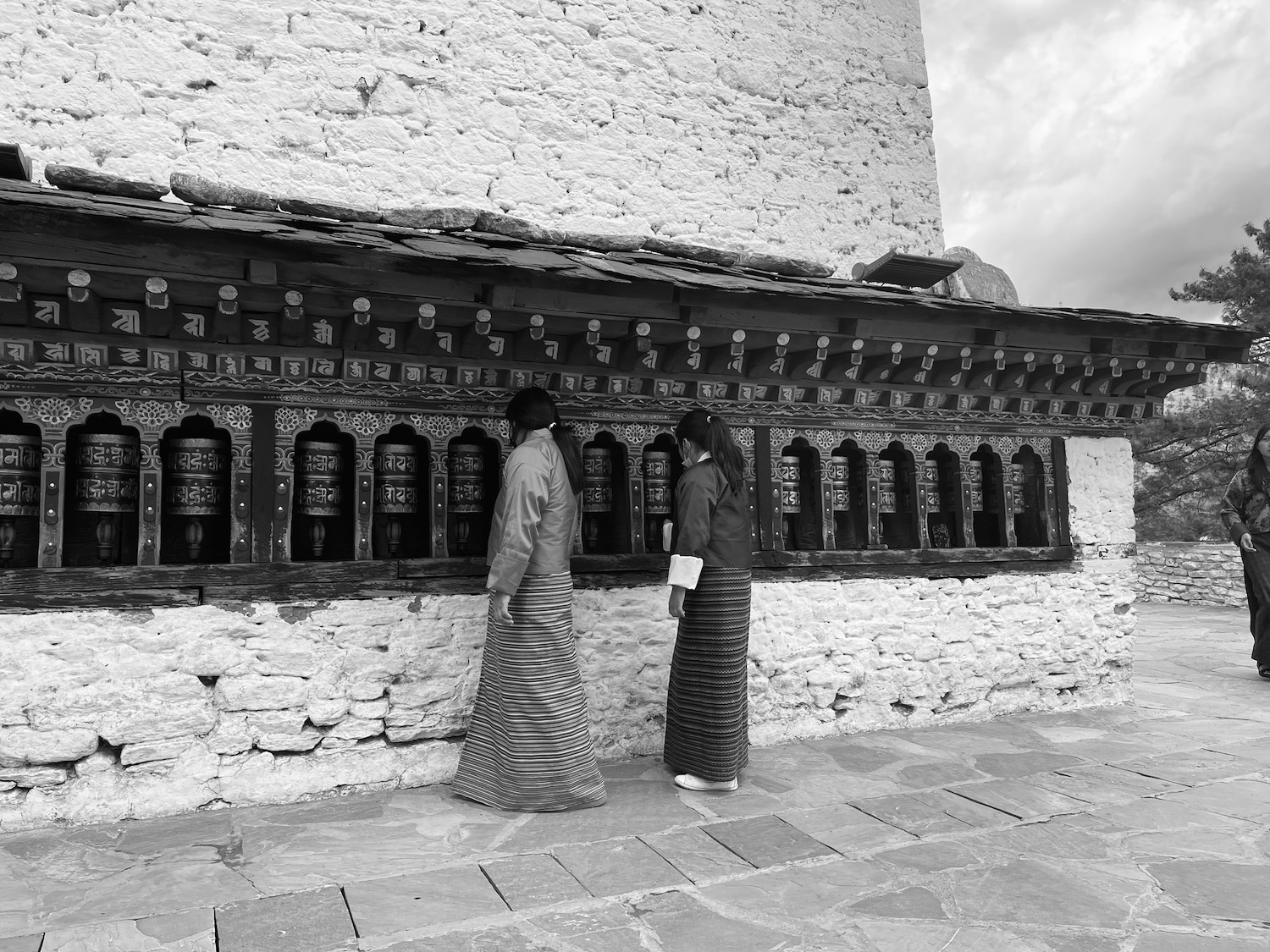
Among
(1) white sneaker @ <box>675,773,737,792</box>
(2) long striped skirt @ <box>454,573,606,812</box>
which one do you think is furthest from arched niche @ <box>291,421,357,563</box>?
(1) white sneaker @ <box>675,773,737,792</box>

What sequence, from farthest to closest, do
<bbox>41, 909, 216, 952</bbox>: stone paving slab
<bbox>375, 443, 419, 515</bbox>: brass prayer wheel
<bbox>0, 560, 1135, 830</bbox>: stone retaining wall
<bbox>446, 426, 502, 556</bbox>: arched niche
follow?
<bbox>446, 426, 502, 556</bbox>: arched niche < <bbox>375, 443, 419, 515</bbox>: brass prayer wheel < <bbox>0, 560, 1135, 830</bbox>: stone retaining wall < <bbox>41, 909, 216, 952</bbox>: stone paving slab

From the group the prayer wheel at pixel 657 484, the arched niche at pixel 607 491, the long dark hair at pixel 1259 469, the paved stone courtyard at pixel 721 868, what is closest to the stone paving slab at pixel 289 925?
the paved stone courtyard at pixel 721 868

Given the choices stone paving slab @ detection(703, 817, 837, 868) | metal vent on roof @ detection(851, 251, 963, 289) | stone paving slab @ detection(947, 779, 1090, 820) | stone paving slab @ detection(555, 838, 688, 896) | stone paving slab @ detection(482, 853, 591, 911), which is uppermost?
metal vent on roof @ detection(851, 251, 963, 289)

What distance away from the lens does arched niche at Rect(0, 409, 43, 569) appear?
3445mm

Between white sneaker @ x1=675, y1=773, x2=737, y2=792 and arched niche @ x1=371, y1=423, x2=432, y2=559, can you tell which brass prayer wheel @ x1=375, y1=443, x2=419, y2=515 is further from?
white sneaker @ x1=675, y1=773, x2=737, y2=792

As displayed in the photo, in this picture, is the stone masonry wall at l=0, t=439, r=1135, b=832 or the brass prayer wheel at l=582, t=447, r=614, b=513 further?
the brass prayer wheel at l=582, t=447, r=614, b=513

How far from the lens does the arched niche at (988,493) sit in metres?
5.52

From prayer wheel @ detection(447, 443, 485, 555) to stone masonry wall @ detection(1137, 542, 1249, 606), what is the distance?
39.6 ft

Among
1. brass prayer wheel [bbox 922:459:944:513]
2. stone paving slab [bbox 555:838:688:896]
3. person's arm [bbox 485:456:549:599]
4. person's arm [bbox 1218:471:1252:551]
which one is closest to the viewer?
stone paving slab [bbox 555:838:688:896]

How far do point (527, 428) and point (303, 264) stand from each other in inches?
45.3

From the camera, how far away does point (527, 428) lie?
3.80m

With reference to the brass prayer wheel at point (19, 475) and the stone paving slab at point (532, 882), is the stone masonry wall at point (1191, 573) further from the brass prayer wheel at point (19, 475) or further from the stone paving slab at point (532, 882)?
the brass prayer wheel at point (19, 475)

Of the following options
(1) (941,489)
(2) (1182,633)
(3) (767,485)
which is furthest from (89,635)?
(2) (1182,633)

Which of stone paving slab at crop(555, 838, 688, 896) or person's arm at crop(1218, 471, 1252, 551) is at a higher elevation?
person's arm at crop(1218, 471, 1252, 551)
